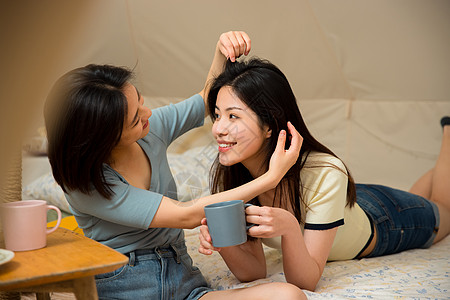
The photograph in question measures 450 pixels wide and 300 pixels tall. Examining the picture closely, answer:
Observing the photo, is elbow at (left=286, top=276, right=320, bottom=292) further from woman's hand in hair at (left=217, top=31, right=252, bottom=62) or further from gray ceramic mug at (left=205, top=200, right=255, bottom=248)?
woman's hand in hair at (left=217, top=31, right=252, bottom=62)

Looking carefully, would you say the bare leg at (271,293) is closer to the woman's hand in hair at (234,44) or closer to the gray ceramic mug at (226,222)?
the gray ceramic mug at (226,222)

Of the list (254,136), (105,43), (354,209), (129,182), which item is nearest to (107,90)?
(129,182)

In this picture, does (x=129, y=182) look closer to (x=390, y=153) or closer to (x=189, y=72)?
(x=189, y=72)

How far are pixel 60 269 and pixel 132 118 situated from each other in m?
0.34

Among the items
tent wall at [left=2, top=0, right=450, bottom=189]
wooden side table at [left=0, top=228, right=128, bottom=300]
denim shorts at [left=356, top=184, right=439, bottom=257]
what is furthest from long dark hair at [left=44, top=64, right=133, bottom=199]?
denim shorts at [left=356, top=184, right=439, bottom=257]

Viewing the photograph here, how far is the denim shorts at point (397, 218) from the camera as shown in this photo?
143cm

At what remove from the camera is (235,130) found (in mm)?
1018

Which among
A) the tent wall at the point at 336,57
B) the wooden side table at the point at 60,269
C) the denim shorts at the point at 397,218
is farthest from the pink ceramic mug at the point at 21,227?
the denim shorts at the point at 397,218

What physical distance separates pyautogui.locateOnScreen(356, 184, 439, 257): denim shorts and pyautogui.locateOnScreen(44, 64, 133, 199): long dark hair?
2.94 feet

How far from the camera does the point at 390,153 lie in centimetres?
250

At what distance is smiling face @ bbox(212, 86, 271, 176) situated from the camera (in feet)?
3.34

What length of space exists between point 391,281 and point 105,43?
4.53 feet

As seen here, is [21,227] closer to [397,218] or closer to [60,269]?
[60,269]

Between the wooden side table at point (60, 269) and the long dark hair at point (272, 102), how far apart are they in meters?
0.47
